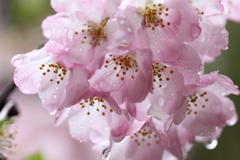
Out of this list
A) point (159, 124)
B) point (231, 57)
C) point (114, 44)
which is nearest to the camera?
point (114, 44)

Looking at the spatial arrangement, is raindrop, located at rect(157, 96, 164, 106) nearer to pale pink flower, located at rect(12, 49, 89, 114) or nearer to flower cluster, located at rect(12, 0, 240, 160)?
flower cluster, located at rect(12, 0, 240, 160)

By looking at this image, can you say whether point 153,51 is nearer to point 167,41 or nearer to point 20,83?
point 167,41

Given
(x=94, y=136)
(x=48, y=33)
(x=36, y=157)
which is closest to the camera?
(x=48, y=33)

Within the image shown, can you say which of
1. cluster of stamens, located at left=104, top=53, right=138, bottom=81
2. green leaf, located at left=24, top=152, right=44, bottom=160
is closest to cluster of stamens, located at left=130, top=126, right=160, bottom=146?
cluster of stamens, located at left=104, top=53, right=138, bottom=81

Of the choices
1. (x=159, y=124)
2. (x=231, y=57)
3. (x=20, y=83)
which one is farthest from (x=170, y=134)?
(x=231, y=57)

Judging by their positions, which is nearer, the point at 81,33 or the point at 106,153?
the point at 81,33

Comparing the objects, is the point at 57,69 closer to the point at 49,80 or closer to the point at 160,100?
the point at 49,80

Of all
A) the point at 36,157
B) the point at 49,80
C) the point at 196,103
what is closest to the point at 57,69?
the point at 49,80

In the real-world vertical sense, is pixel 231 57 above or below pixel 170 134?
below
